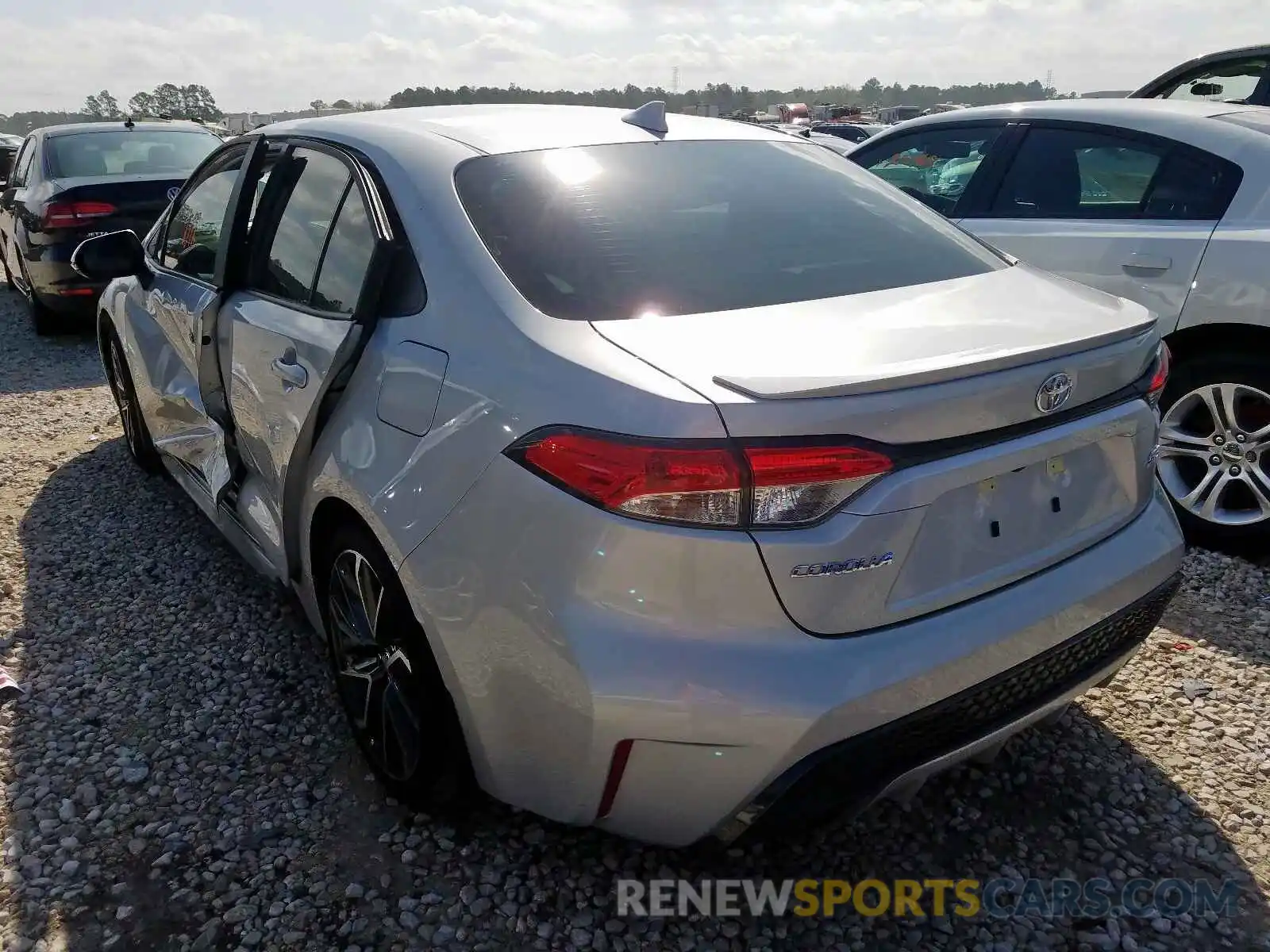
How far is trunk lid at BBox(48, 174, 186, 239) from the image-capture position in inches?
290

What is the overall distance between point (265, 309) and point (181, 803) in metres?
1.36

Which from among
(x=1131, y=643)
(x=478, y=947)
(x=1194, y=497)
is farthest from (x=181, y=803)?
(x=1194, y=497)

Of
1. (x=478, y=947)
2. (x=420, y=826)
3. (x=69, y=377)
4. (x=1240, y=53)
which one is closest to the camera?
(x=478, y=947)

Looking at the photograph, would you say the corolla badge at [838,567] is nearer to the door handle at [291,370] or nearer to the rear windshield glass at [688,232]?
the rear windshield glass at [688,232]

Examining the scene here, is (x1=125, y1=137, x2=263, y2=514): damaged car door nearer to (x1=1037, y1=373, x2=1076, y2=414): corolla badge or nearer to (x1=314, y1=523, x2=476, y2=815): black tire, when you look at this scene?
(x1=314, y1=523, x2=476, y2=815): black tire

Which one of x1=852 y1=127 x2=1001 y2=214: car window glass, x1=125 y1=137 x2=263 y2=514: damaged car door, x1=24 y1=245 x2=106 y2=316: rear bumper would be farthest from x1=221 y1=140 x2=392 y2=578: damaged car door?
x1=24 y1=245 x2=106 y2=316: rear bumper

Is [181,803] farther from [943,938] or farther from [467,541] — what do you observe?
→ [943,938]

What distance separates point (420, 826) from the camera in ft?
7.76

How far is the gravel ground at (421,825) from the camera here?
2.07 m

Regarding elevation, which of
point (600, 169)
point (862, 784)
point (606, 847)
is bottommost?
point (606, 847)

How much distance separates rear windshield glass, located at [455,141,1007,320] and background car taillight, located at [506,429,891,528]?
0.41 metres

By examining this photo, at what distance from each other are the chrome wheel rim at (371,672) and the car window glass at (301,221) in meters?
0.82

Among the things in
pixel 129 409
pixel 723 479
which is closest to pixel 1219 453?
pixel 723 479

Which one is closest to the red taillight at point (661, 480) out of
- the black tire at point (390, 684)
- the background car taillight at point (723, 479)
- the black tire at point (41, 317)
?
the background car taillight at point (723, 479)
